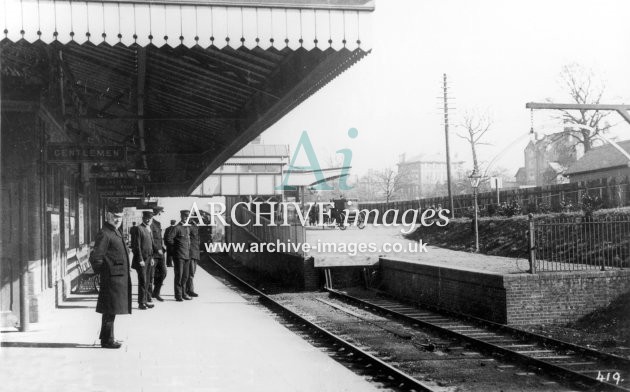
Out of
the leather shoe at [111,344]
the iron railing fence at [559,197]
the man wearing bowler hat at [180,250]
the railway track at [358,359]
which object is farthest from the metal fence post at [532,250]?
the iron railing fence at [559,197]

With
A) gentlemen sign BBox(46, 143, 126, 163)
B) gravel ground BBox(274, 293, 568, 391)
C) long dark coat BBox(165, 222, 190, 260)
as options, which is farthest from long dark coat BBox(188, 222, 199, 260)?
gentlemen sign BBox(46, 143, 126, 163)

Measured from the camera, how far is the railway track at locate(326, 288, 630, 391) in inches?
295

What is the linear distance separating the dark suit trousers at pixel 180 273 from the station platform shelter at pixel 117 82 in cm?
Result: 205

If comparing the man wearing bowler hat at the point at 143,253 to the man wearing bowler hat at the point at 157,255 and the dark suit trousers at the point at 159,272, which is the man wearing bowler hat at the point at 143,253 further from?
the dark suit trousers at the point at 159,272

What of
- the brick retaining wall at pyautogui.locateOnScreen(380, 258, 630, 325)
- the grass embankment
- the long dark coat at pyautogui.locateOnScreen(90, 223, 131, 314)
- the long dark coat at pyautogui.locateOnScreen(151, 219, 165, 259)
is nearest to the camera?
→ the long dark coat at pyautogui.locateOnScreen(90, 223, 131, 314)

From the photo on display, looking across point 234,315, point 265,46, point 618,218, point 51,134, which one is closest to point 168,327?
point 234,315

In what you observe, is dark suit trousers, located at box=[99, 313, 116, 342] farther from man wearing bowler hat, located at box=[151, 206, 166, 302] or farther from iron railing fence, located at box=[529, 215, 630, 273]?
iron railing fence, located at box=[529, 215, 630, 273]

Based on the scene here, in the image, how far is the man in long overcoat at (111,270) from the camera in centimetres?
823

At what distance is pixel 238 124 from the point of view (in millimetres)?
12398

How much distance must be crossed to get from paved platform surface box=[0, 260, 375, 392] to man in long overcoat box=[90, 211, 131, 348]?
0.55m

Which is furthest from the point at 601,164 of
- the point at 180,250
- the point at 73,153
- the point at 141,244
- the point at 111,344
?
the point at 111,344

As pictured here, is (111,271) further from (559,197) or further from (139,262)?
(559,197)

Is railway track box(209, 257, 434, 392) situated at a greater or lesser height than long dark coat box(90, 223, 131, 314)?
lesser

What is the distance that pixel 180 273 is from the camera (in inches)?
557
